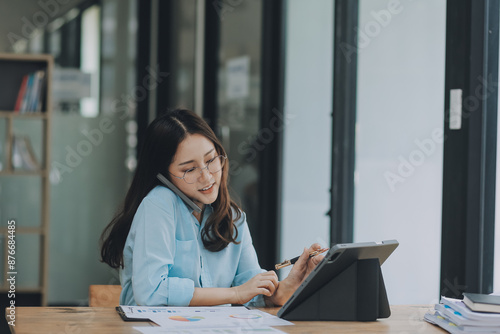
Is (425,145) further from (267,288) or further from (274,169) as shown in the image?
(274,169)

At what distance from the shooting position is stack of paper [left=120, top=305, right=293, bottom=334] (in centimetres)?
140

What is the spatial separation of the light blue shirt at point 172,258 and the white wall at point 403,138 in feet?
2.14

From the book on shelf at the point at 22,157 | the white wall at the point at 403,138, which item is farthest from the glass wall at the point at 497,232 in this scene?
the book on shelf at the point at 22,157

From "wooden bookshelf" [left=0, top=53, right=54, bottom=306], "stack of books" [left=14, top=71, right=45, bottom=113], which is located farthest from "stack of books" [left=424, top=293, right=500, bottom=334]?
"stack of books" [left=14, top=71, right=45, bottom=113]

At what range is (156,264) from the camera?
1727mm

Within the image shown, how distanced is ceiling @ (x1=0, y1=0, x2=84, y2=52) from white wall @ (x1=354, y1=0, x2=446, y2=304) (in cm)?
289

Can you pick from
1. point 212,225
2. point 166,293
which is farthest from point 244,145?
point 166,293

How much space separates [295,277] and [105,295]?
24.5 inches

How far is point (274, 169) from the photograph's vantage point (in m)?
3.49

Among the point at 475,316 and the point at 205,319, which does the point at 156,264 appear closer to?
the point at 205,319

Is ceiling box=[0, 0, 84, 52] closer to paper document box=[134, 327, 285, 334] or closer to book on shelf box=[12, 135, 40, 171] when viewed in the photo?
book on shelf box=[12, 135, 40, 171]

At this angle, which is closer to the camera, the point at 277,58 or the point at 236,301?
the point at 236,301

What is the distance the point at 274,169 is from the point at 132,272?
173 centimetres

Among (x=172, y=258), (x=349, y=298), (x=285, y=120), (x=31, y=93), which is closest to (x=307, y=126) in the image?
(x=285, y=120)
